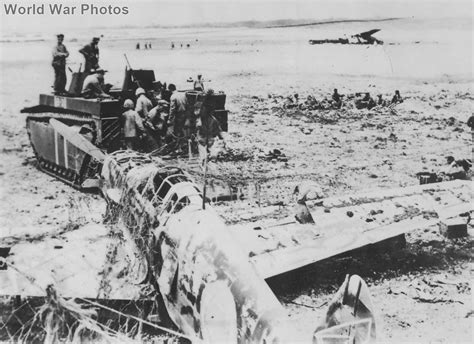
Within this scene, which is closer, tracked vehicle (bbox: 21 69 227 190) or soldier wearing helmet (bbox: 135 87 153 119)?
tracked vehicle (bbox: 21 69 227 190)

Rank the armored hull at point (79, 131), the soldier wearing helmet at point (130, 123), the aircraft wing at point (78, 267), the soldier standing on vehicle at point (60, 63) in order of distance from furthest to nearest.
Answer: the soldier standing on vehicle at point (60, 63)
the soldier wearing helmet at point (130, 123)
the armored hull at point (79, 131)
the aircraft wing at point (78, 267)

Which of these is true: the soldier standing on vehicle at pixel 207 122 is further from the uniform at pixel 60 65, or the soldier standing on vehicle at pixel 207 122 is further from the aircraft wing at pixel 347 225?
the aircraft wing at pixel 347 225

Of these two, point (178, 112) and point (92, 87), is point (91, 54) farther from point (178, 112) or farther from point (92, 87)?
point (178, 112)

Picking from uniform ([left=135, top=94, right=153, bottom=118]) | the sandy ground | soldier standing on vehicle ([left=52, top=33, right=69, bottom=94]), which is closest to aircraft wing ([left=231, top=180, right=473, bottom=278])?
the sandy ground

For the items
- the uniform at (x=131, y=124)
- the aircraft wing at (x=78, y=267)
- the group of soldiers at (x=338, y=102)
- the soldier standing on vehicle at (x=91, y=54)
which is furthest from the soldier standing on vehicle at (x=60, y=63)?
the group of soldiers at (x=338, y=102)

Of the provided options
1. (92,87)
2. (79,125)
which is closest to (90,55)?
(92,87)

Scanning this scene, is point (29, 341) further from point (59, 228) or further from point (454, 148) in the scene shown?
point (454, 148)

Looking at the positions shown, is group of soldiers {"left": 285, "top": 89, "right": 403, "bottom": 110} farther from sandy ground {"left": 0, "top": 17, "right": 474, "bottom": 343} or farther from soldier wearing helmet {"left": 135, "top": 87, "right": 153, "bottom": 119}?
soldier wearing helmet {"left": 135, "top": 87, "right": 153, "bottom": 119}
